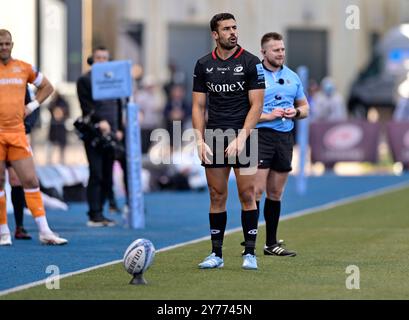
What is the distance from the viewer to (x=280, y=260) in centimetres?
1298

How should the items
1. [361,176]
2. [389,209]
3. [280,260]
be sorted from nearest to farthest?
[280,260] < [389,209] < [361,176]

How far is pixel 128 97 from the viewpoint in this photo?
1736cm

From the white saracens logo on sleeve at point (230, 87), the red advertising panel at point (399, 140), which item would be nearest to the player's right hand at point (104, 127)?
the white saracens logo on sleeve at point (230, 87)

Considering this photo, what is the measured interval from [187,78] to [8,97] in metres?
33.7

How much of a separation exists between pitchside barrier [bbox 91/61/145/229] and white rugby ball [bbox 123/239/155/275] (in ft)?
19.4

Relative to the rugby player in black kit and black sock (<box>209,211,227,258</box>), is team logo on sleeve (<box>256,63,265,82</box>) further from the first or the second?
black sock (<box>209,211,227,258</box>)

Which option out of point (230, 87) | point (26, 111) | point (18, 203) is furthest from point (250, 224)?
point (18, 203)

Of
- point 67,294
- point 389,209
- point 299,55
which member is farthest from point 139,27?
point 67,294

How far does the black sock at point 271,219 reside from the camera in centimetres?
1359

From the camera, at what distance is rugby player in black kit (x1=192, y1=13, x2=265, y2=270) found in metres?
12.0

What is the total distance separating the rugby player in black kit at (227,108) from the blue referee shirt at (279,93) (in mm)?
1277

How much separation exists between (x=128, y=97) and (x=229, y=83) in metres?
5.43

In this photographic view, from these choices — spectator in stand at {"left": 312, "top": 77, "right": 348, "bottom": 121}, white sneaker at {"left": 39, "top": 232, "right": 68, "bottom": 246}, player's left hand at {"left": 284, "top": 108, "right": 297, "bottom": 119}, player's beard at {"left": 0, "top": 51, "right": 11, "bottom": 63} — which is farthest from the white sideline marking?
spectator in stand at {"left": 312, "top": 77, "right": 348, "bottom": 121}
